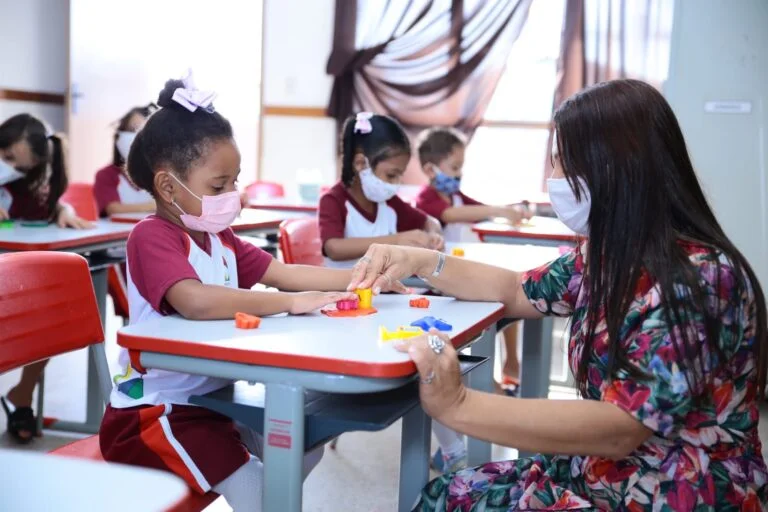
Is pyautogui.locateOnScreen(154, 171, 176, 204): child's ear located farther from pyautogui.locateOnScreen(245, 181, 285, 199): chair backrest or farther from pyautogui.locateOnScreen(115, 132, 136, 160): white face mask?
pyautogui.locateOnScreen(245, 181, 285, 199): chair backrest

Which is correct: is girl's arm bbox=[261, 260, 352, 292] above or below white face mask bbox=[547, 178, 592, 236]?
below

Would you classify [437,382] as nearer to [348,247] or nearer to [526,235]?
[348,247]

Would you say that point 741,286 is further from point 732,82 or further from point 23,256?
A: point 732,82

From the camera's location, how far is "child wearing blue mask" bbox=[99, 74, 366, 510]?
1.61 metres

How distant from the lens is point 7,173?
367 centimetres

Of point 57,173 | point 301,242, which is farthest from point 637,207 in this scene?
point 57,173

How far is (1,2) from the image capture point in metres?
6.34

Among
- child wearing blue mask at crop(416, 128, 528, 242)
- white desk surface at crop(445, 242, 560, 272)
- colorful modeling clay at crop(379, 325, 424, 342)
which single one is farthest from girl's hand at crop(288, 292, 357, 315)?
child wearing blue mask at crop(416, 128, 528, 242)

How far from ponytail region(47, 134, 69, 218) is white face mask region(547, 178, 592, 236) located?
2611 mm

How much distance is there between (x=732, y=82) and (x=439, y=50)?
9.42 ft

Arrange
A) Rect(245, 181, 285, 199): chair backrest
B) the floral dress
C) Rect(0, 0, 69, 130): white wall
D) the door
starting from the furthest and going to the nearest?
the door → Rect(0, 0, 69, 130): white wall → Rect(245, 181, 285, 199): chair backrest → the floral dress

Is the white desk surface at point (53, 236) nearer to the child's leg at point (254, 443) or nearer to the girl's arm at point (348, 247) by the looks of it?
the girl's arm at point (348, 247)

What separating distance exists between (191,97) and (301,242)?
3.26ft

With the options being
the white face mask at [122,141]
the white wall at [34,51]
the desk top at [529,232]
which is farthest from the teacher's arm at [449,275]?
the white wall at [34,51]
